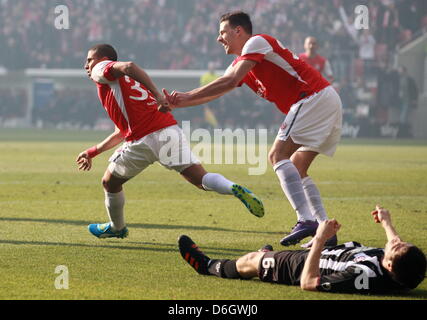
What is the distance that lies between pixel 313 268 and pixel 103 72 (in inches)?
103

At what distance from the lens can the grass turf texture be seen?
5.61 metres

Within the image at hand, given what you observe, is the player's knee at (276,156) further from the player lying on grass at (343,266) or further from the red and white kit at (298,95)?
the player lying on grass at (343,266)

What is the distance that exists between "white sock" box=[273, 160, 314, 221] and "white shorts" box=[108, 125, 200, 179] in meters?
0.71

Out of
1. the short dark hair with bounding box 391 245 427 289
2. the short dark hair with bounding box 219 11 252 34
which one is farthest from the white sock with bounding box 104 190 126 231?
the short dark hair with bounding box 391 245 427 289

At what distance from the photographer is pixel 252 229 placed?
856 centimetres

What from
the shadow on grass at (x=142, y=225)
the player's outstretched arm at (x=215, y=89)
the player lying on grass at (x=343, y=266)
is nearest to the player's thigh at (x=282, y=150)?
the player's outstretched arm at (x=215, y=89)

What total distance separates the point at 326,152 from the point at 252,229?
139cm

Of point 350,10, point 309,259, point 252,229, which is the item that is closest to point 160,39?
point 350,10

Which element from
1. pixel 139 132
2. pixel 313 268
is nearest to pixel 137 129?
pixel 139 132

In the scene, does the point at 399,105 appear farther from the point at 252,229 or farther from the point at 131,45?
the point at 252,229

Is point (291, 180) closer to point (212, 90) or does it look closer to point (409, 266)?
point (212, 90)

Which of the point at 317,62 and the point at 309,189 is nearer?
the point at 309,189

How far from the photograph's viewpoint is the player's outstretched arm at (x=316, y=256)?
5.28 meters

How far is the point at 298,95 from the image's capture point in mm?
7387
